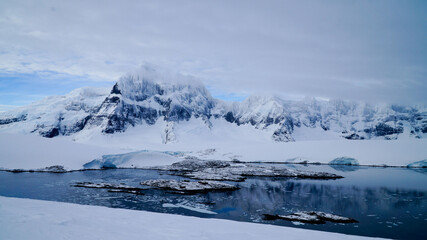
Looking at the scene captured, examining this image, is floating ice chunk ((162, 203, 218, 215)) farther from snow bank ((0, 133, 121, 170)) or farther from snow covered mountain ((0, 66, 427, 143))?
snow covered mountain ((0, 66, 427, 143))

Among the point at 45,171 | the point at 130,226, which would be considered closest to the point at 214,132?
the point at 45,171

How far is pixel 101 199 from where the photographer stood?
21875mm

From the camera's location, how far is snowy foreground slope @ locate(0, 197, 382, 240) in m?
8.80

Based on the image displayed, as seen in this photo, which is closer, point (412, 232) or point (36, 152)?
point (412, 232)

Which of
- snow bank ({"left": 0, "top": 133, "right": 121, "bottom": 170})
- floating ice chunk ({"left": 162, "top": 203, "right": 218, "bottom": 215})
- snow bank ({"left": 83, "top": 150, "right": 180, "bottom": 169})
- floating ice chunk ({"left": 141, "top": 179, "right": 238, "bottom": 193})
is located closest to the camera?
floating ice chunk ({"left": 162, "top": 203, "right": 218, "bottom": 215})

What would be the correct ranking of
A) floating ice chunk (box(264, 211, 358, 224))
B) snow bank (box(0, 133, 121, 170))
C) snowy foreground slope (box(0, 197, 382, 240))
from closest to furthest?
1. snowy foreground slope (box(0, 197, 382, 240))
2. floating ice chunk (box(264, 211, 358, 224))
3. snow bank (box(0, 133, 121, 170))

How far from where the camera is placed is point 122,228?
10.6m

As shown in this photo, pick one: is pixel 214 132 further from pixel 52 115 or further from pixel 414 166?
pixel 414 166

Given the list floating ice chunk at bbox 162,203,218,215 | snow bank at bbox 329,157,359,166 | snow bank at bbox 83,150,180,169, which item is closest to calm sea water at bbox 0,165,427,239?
floating ice chunk at bbox 162,203,218,215

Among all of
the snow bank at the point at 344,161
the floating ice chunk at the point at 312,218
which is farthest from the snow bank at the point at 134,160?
the floating ice chunk at the point at 312,218

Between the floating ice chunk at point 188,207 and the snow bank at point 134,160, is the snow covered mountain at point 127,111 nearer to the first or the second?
the snow bank at point 134,160

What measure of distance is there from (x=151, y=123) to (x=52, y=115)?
53.9 m

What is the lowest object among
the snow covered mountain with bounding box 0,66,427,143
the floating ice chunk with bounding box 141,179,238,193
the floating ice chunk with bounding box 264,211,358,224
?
the floating ice chunk with bounding box 141,179,238,193

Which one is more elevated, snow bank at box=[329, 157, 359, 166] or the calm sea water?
snow bank at box=[329, 157, 359, 166]
